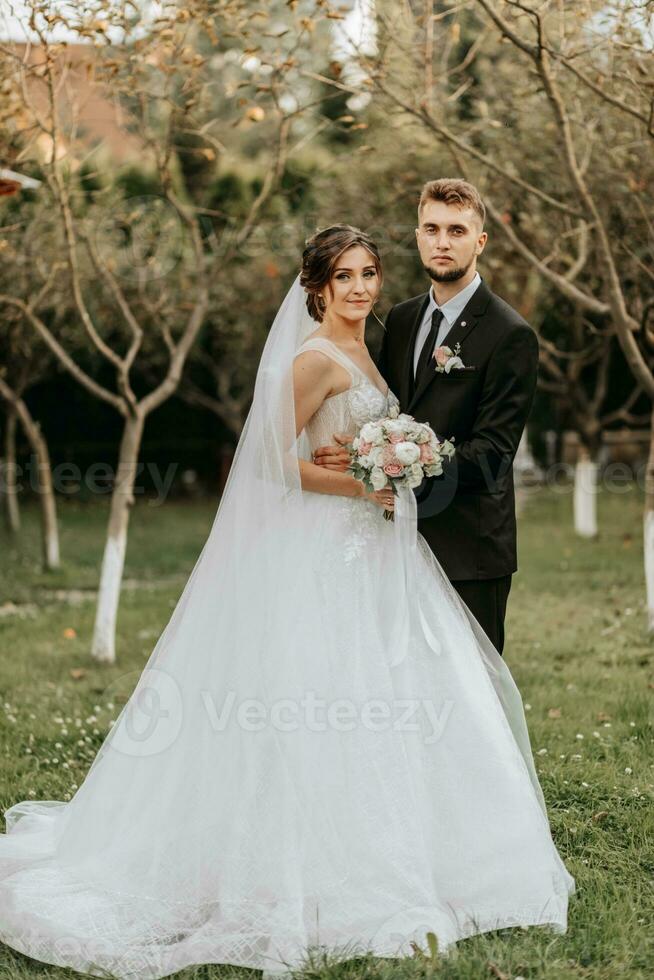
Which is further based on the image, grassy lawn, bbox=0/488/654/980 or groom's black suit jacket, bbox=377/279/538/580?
groom's black suit jacket, bbox=377/279/538/580

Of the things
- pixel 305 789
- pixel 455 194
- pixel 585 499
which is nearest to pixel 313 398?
pixel 455 194

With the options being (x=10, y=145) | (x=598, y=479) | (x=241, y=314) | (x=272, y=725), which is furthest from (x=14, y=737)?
(x=598, y=479)

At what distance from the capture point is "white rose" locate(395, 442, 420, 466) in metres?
3.17

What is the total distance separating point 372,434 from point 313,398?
34cm

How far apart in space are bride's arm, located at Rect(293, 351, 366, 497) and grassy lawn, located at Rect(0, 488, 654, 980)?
4.72ft

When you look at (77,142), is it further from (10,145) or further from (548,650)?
(548,650)

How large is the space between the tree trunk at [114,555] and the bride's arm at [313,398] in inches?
142

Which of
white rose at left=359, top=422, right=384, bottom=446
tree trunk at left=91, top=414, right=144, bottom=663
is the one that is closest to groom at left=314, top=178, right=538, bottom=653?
white rose at left=359, top=422, right=384, bottom=446

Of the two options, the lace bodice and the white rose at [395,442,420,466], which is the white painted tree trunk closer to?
the lace bodice

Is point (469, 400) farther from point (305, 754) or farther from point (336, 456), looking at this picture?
point (305, 754)

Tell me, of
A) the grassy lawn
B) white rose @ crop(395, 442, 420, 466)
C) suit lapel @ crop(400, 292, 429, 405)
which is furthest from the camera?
suit lapel @ crop(400, 292, 429, 405)

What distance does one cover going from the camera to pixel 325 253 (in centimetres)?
354

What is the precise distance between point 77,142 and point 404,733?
5.08 metres

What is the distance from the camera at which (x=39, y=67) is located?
5.75 metres
